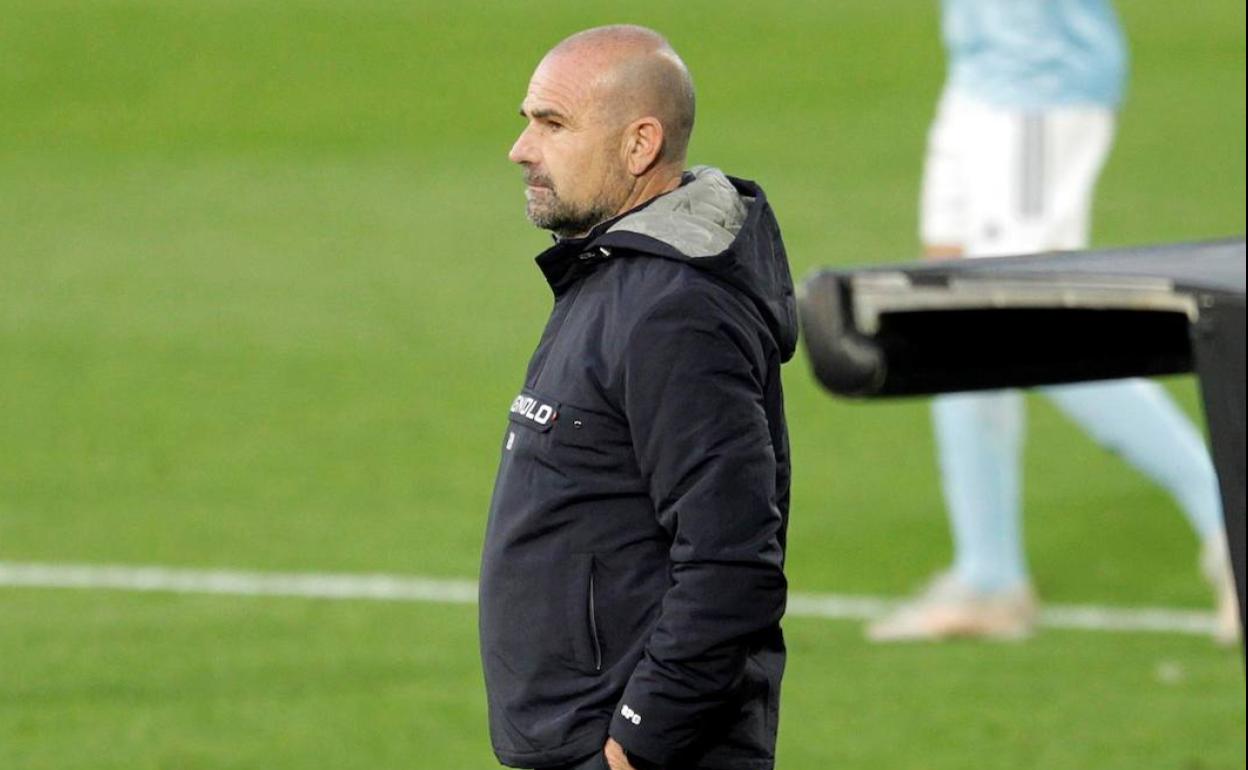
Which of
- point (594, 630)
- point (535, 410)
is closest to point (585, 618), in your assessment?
point (594, 630)

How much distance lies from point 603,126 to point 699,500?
56 centimetres

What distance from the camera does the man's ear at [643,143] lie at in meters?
3.80

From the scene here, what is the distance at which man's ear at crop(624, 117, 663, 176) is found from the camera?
150 inches

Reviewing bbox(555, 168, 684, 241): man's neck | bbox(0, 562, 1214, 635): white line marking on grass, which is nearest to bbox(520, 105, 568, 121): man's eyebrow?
bbox(555, 168, 684, 241): man's neck

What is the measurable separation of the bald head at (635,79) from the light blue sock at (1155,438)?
369 cm

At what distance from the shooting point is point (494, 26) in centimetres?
2320

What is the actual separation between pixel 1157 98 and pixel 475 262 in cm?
756

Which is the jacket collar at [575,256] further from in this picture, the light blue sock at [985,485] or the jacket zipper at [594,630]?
the light blue sock at [985,485]

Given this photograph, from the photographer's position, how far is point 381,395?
11.0 metres

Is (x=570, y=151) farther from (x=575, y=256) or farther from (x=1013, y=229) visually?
(x=1013, y=229)

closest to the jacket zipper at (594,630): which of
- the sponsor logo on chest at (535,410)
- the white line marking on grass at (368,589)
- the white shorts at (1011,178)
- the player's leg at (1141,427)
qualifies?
the sponsor logo on chest at (535,410)

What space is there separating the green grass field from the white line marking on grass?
0.11 m

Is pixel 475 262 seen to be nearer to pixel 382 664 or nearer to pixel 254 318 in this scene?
pixel 254 318

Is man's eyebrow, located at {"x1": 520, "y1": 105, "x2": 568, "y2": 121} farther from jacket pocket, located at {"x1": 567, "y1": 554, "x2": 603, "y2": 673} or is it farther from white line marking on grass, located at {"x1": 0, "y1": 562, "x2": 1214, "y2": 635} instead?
white line marking on grass, located at {"x1": 0, "y1": 562, "x2": 1214, "y2": 635}
